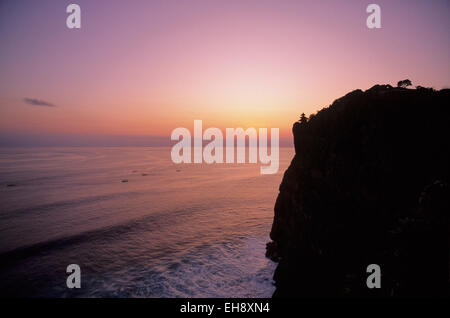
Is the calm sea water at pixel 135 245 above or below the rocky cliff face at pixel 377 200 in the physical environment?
below

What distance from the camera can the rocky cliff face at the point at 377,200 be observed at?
8766 mm

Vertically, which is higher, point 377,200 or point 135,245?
point 377,200

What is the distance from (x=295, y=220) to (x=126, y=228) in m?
26.3

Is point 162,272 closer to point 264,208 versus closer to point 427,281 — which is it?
point 427,281

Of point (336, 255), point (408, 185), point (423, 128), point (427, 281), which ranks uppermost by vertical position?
point (423, 128)

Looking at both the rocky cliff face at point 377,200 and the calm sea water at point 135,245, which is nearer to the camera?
the rocky cliff face at point 377,200

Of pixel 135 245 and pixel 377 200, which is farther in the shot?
pixel 135 245

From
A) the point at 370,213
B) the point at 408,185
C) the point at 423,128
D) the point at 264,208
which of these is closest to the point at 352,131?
the point at 423,128

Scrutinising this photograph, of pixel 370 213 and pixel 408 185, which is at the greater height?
pixel 408 185

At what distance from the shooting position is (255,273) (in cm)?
1973

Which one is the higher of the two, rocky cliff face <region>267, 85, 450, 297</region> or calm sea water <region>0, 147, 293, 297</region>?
rocky cliff face <region>267, 85, 450, 297</region>

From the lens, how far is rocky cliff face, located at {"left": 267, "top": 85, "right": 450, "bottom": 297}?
8766 mm

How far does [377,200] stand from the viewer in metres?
11.6

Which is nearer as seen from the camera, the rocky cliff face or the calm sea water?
the rocky cliff face
